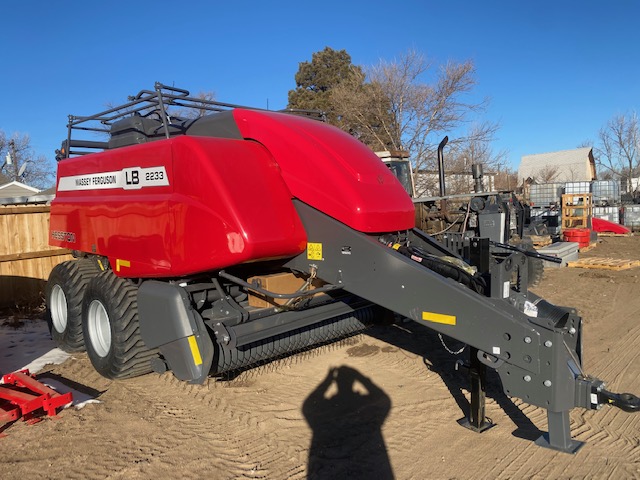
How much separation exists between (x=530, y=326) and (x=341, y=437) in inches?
64.8

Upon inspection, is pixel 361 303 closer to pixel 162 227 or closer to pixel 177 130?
pixel 162 227

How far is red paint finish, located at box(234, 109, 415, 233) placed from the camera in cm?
363

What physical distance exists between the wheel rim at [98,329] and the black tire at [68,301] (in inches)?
17.0

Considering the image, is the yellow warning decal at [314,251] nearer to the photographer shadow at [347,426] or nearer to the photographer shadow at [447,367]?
the photographer shadow at [447,367]

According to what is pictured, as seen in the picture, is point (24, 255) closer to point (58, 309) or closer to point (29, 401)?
point (58, 309)

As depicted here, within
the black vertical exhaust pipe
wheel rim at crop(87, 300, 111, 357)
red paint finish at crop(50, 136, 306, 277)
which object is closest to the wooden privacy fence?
wheel rim at crop(87, 300, 111, 357)

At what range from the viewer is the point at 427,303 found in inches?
128

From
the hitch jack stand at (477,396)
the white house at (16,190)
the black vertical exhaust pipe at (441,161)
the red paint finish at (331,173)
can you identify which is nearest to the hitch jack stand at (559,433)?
the hitch jack stand at (477,396)

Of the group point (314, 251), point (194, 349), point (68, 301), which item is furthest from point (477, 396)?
point (68, 301)

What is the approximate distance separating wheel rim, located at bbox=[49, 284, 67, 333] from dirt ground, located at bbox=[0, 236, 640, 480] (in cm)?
63

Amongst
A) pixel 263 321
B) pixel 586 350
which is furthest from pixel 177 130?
pixel 586 350

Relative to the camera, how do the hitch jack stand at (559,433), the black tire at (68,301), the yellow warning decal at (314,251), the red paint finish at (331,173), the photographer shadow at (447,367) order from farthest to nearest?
the black tire at (68,301) → the photographer shadow at (447,367) → the yellow warning decal at (314,251) → the red paint finish at (331,173) → the hitch jack stand at (559,433)

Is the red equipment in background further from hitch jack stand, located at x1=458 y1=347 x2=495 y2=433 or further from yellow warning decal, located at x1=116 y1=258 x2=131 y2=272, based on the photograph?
hitch jack stand, located at x1=458 y1=347 x2=495 y2=433

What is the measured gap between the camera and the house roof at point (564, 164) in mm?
49906
